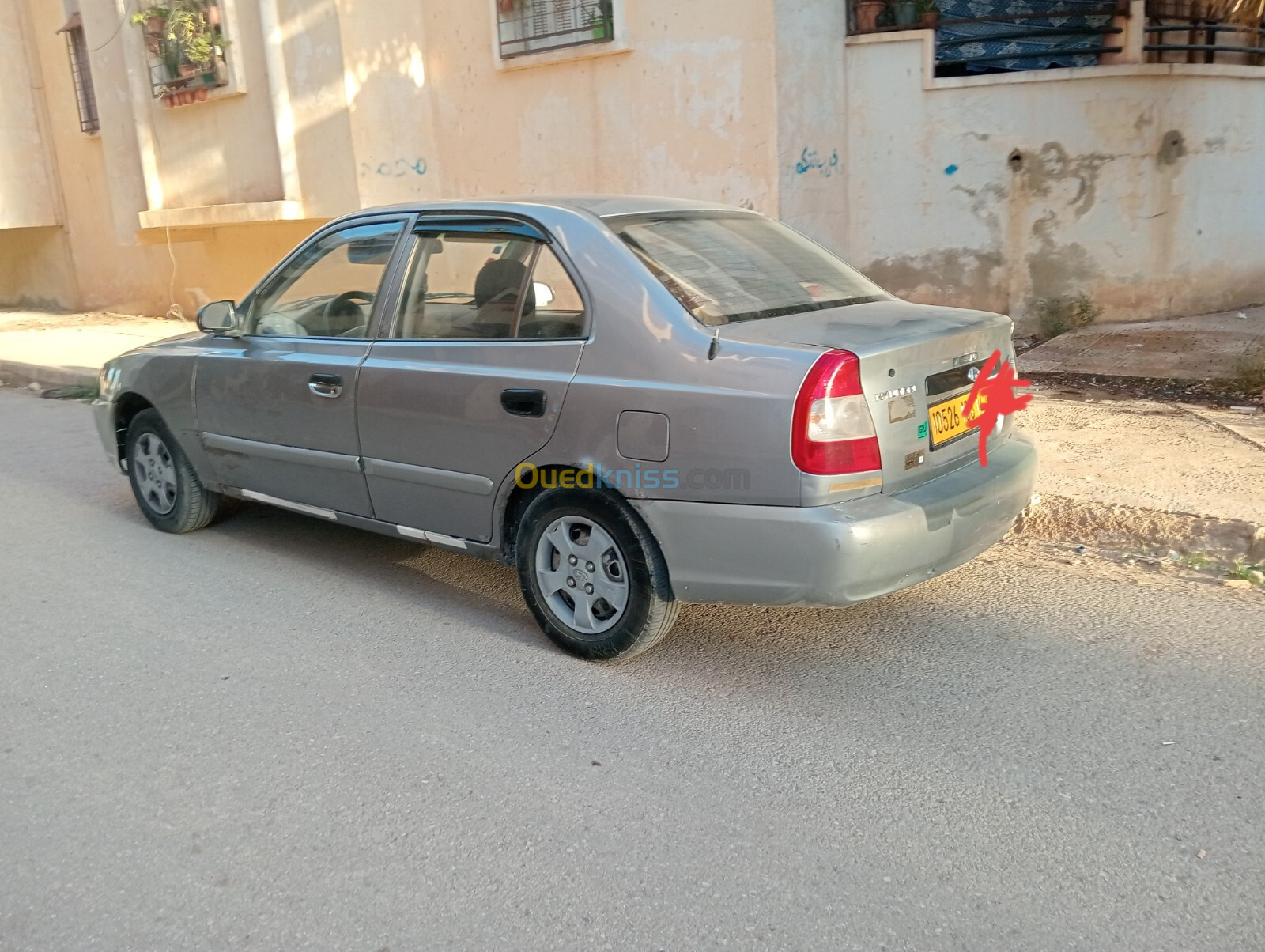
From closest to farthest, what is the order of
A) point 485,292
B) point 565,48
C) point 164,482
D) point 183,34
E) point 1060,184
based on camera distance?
point 485,292, point 164,482, point 1060,184, point 565,48, point 183,34

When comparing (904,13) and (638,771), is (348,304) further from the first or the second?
(904,13)

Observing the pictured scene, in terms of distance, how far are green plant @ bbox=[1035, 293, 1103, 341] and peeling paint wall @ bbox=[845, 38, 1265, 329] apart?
0.07 meters

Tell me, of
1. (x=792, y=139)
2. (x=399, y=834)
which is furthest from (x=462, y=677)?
(x=792, y=139)

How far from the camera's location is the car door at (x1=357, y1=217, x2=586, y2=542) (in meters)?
3.94

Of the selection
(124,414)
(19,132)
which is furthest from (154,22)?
(124,414)

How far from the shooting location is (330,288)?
15.9ft

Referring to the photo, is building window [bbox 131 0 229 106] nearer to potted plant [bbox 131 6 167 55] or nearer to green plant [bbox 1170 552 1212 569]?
potted plant [bbox 131 6 167 55]

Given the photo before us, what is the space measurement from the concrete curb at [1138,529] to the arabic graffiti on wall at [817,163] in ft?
16.2

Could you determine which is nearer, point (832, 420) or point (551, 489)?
point (832, 420)

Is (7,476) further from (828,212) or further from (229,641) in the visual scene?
(828,212)

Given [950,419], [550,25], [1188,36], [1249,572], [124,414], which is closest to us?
[950,419]

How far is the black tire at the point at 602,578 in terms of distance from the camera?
12.2ft

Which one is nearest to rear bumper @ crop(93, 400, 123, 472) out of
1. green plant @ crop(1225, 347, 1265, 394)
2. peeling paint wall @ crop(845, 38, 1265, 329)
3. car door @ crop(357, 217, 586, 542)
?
car door @ crop(357, 217, 586, 542)

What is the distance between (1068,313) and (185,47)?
31.8ft
